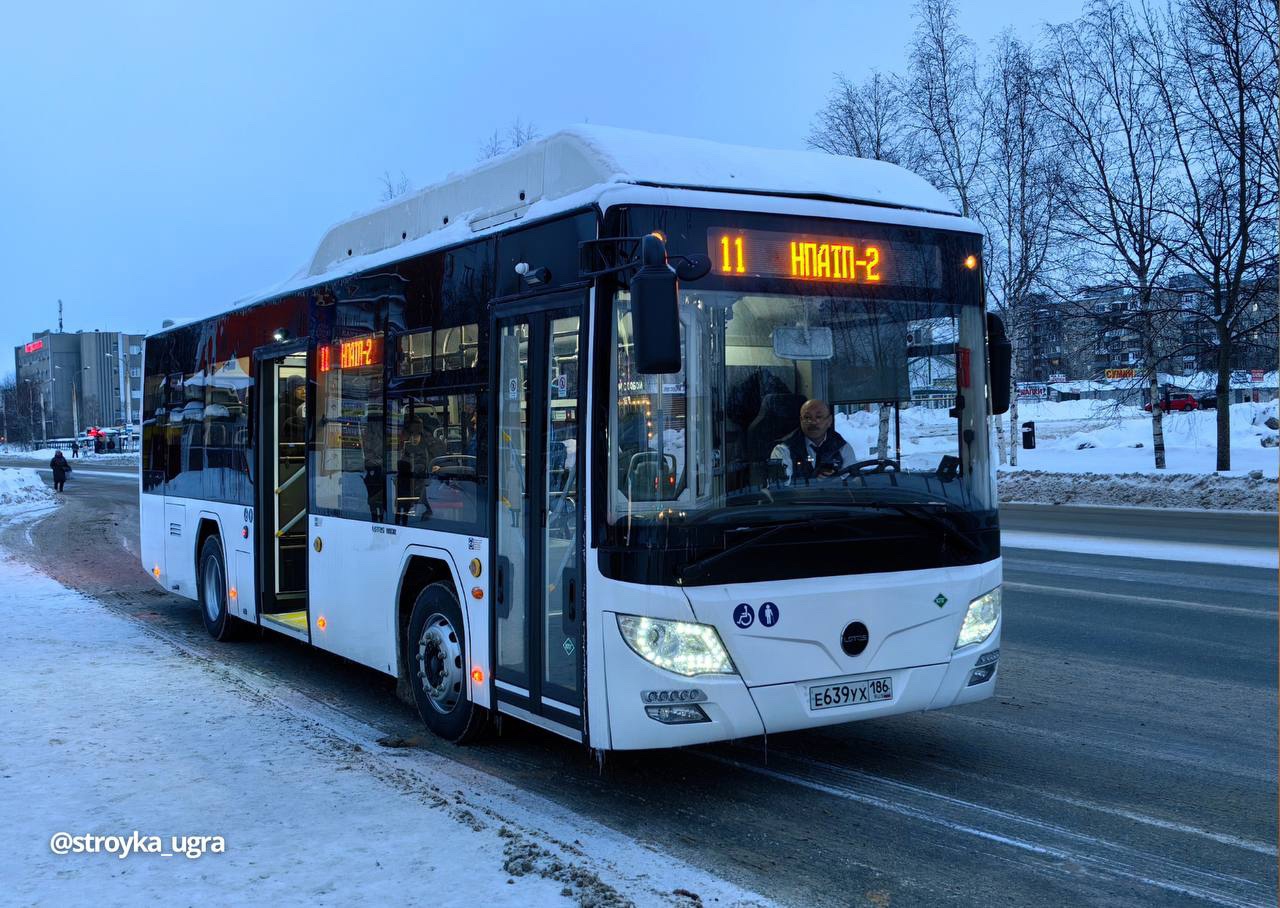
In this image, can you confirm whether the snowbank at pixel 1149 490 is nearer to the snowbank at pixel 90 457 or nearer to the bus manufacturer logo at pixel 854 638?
the bus manufacturer logo at pixel 854 638

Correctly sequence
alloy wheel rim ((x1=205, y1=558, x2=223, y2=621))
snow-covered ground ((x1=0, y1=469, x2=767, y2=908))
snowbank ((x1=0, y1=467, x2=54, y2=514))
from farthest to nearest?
snowbank ((x1=0, y1=467, x2=54, y2=514)) < alloy wheel rim ((x1=205, y1=558, x2=223, y2=621)) < snow-covered ground ((x1=0, y1=469, x2=767, y2=908))

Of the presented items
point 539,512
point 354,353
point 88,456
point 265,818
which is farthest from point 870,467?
point 88,456

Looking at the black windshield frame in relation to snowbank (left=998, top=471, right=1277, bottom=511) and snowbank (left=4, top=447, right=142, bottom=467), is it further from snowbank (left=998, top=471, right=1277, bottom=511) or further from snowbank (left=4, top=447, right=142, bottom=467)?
snowbank (left=4, top=447, right=142, bottom=467)

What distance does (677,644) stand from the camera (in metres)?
5.29

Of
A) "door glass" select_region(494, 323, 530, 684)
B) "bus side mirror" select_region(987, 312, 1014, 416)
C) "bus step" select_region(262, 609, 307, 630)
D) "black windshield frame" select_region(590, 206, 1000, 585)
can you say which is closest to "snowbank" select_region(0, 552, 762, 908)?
"door glass" select_region(494, 323, 530, 684)

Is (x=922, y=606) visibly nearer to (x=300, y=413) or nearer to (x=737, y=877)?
(x=737, y=877)

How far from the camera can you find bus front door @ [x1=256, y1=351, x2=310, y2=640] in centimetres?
942

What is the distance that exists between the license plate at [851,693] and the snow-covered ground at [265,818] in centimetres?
110

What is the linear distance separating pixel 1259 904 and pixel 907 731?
9.10ft

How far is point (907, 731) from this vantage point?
705 centimetres

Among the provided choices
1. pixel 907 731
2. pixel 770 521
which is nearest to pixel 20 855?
pixel 770 521

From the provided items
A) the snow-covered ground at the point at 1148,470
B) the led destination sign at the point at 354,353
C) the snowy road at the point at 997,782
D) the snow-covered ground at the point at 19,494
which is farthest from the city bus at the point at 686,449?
the snow-covered ground at the point at 19,494

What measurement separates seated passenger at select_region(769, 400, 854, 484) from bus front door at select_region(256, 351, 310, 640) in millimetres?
5094

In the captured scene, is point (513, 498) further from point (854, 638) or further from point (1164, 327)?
point (1164, 327)
